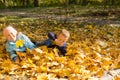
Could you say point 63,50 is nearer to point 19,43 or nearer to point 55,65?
point 55,65

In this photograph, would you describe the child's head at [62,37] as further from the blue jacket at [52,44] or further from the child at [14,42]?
the child at [14,42]

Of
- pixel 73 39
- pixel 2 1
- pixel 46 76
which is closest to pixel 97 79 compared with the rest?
pixel 46 76

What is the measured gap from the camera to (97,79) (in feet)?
17.0

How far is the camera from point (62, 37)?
19.3ft

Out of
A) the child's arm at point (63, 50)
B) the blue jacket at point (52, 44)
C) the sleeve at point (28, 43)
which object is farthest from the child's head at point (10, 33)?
the child's arm at point (63, 50)

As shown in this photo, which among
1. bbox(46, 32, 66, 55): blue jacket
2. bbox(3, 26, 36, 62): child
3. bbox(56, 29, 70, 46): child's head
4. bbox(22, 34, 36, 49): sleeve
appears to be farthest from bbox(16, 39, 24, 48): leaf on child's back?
bbox(56, 29, 70, 46): child's head

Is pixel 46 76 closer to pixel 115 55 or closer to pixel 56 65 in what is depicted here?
pixel 56 65

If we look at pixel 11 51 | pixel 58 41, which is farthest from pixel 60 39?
pixel 11 51

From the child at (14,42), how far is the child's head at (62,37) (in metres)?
0.57

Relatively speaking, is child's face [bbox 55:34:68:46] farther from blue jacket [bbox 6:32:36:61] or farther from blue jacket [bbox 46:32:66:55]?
blue jacket [bbox 6:32:36:61]

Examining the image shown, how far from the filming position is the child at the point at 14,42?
572cm

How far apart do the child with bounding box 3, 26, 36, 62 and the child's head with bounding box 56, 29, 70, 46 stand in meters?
0.57

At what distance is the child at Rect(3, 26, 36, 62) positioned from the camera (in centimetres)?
572

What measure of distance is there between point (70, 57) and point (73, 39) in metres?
3.16
